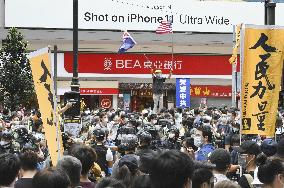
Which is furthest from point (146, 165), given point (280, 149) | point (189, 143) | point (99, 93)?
point (99, 93)

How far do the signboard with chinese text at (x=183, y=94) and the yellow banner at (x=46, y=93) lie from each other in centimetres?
1795

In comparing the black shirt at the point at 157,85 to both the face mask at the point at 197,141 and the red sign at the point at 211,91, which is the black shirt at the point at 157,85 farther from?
the face mask at the point at 197,141

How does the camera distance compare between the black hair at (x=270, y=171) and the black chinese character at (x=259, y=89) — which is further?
the black chinese character at (x=259, y=89)

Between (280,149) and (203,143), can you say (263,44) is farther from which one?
(203,143)

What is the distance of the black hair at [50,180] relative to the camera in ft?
16.1

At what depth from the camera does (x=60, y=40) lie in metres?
37.3

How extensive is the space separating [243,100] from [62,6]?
101 ft

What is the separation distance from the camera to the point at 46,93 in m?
8.17

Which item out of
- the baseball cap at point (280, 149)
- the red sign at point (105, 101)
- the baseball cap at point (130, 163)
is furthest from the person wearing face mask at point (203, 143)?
the red sign at point (105, 101)

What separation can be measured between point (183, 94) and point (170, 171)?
22418 mm

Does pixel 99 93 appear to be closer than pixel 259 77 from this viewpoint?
No

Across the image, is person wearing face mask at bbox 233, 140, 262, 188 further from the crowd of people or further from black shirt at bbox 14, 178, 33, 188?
black shirt at bbox 14, 178, 33, 188

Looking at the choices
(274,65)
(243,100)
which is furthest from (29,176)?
(274,65)

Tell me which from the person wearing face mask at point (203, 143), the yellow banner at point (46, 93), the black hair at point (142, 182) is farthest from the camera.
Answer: the person wearing face mask at point (203, 143)
